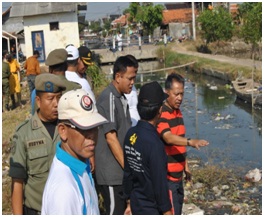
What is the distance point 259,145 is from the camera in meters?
10.9

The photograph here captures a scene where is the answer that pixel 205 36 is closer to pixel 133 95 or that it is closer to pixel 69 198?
pixel 133 95

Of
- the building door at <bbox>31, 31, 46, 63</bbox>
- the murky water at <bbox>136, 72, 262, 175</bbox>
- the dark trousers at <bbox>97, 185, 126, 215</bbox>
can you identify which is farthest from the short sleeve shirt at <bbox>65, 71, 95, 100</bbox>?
the building door at <bbox>31, 31, 46, 63</bbox>

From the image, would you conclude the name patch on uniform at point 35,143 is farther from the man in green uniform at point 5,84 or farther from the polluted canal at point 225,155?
the man in green uniform at point 5,84

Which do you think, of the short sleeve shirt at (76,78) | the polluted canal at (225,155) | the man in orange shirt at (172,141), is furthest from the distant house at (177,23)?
the man in orange shirt at (172,141)

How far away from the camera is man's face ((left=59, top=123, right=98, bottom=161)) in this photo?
2127mm

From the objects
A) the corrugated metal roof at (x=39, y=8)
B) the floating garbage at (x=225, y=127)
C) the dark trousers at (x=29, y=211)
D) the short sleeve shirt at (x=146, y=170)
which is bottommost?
the floating garbage at (x=225, y=127)

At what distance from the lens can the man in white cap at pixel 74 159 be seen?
1961 millimetres

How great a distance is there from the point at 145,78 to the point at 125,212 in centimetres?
2039

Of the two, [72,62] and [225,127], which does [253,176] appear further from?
[225,127]

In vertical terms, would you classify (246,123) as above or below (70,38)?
below

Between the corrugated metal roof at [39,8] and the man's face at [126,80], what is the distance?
1908cm

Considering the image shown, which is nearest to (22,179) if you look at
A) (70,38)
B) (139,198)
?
(139,198)

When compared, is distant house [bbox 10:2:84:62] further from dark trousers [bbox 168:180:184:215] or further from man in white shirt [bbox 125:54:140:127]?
dark trousers [bbox 168:180:184:215]

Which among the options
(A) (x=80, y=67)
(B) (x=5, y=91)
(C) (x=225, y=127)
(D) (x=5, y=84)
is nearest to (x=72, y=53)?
(A) (x=80, y=67)
